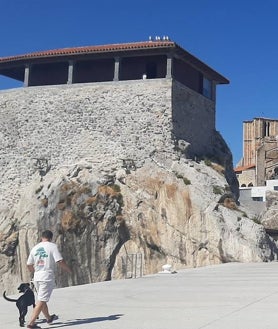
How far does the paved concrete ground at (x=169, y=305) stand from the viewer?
808 cm

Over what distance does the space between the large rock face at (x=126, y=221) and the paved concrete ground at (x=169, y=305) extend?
10.2 meters

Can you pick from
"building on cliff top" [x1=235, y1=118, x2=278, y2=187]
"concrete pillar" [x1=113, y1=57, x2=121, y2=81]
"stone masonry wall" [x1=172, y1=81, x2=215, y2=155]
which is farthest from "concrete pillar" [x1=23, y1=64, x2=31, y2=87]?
"building on cliff top" [x1=235, y1=118, x2=278, y2=187]

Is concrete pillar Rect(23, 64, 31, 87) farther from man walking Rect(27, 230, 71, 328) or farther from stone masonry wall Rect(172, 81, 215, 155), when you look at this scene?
man walking Rect(27, 230, 71, 328)

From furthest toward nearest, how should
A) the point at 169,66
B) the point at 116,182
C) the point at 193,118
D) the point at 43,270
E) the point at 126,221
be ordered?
the point at 193,118 < the point at 169,66 < the point at 116,182 < the point at 126,221 < the point at 43,270

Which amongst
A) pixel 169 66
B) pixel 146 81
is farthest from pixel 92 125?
pixel 169 66

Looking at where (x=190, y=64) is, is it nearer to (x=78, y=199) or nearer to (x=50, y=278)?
(x=78, y=199)

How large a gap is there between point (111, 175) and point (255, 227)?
24.6 ft

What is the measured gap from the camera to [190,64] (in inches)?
1232

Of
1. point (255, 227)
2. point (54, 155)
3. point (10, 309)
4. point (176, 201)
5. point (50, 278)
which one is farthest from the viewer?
point (54, 155)

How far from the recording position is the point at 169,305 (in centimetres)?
977

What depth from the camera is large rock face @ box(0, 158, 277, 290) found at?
2456 centimetres

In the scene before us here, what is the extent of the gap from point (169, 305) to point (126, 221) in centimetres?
1665


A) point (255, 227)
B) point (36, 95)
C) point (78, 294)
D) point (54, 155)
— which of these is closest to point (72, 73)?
point (36, 95)

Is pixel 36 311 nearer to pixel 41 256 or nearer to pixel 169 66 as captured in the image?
pixel 41 256
